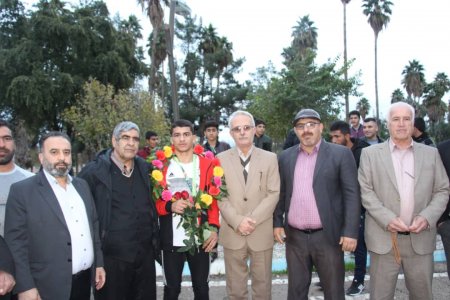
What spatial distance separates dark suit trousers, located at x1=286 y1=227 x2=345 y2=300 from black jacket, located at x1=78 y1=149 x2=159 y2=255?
146cm

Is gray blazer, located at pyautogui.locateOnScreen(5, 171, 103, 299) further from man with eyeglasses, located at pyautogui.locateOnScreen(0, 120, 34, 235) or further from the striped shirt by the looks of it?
the striped shirt

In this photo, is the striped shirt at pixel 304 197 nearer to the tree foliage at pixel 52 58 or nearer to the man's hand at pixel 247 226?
the man's hand at pixel 247 226

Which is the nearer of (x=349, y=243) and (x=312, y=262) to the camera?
(x=349, y=243)

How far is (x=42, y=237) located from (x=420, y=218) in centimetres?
336

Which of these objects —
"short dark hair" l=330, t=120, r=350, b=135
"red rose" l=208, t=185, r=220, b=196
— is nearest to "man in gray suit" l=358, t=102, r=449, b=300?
"short dark hair" l=330, t=120, r=350, b=135

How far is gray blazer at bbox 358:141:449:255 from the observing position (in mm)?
3777

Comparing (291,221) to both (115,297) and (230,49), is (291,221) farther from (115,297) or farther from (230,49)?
(230,49)

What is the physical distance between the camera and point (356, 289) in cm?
505

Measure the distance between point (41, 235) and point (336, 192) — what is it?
2778 millimetres

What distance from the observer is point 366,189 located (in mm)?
3967

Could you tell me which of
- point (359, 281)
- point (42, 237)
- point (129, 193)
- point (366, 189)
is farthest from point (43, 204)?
point (359, 281)

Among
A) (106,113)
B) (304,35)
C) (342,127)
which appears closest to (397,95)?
(304,35)

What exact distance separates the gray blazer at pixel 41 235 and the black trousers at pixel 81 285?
0.62 feet

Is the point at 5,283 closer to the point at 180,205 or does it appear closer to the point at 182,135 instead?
the point at 180,205
